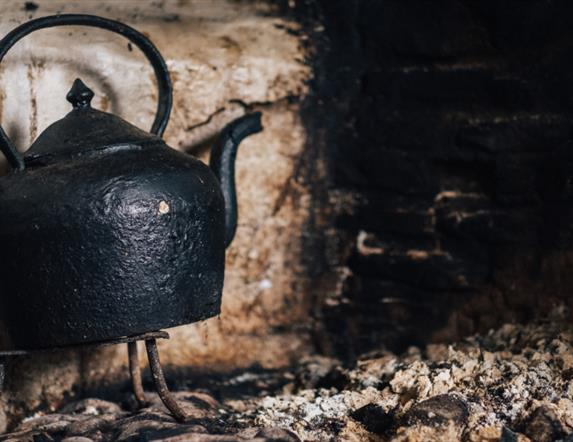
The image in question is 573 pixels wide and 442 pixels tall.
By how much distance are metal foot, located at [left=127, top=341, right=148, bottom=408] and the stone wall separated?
178 mm

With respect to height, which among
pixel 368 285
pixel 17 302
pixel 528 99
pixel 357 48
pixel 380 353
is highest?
pixel 357 48

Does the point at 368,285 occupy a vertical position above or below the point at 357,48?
below

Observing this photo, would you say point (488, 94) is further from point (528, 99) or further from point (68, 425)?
point (68, 425)

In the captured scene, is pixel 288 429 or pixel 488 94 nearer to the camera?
pixel 288 429

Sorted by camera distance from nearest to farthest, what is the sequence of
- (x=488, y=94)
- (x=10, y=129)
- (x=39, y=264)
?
1. (x=39, y=264)
2. (x=10, y=129)
3. (x=488, y=94)

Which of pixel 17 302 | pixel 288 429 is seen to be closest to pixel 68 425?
pixel 17 302

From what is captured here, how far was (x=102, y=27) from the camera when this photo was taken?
173cm

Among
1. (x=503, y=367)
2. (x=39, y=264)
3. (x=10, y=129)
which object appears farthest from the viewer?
(x=10, y=129)

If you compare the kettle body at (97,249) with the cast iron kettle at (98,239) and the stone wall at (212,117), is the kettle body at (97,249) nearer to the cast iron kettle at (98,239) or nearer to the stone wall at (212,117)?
the cast iron kettle at (98,239)

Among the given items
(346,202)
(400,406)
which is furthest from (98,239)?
(346,202)

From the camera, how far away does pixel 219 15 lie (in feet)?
7.01

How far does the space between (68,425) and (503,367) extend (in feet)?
3.03

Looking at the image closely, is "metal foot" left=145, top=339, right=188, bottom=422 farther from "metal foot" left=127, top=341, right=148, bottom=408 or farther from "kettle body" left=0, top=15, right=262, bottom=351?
"metal foot" left=127, top=341, right=148, bottom=408

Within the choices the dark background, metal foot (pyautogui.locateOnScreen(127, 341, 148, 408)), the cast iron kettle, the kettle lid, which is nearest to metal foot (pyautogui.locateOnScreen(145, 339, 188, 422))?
the cast iron kettle
